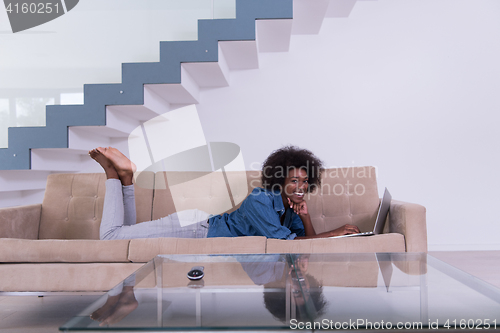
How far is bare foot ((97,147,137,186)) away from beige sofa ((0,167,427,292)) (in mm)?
268

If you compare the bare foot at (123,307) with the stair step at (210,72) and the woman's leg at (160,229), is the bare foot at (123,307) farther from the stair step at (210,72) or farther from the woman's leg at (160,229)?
the stair step at (210,72)

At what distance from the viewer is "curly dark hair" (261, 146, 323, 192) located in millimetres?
2387

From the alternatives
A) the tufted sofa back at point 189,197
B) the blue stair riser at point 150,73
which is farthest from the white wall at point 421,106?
the tufted sofa back at point 189,197

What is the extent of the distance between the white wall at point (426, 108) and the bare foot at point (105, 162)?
1.73 meters

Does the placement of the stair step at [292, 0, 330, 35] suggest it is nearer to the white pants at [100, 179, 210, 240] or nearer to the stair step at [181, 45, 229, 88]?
the stair step at [181, 45, 229, 88]

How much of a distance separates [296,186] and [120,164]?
3.49ft

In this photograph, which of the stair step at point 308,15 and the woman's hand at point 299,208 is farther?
the stair step at point 308,15

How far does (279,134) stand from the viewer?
11.6 feet

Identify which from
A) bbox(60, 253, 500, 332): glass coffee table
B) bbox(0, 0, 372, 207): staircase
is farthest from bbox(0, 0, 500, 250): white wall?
bbox(60, 253, 500, 332): glass coffee table

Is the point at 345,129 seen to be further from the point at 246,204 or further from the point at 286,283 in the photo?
the point at 286,283

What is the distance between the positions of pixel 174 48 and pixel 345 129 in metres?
1.73

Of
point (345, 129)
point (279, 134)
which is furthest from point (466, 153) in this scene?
point (279, 134)

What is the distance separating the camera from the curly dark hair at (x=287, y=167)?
2387mm

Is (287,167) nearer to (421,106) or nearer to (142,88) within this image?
(142,88)
